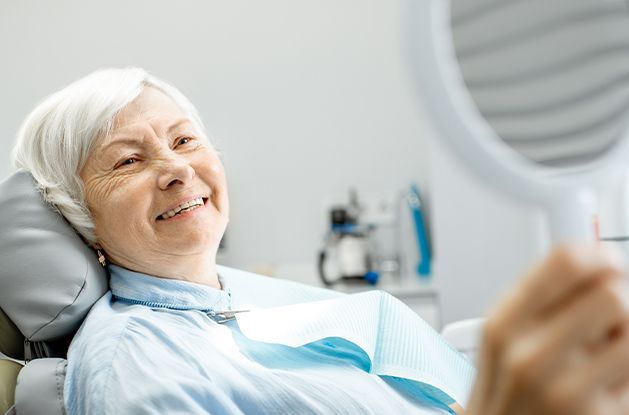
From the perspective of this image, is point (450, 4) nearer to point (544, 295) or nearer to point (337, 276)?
point (544, 295)

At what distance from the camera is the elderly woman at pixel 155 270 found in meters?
1.00

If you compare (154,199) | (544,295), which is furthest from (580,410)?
(154,199)

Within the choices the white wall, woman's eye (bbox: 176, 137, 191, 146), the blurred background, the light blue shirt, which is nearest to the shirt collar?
the light blue shirt

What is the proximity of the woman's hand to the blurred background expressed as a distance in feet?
8.70

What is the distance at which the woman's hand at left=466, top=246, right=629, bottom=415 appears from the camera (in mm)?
411

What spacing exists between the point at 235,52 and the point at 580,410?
3250 millimetres

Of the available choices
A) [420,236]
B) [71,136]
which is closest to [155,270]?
[71,136]

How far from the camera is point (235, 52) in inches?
138

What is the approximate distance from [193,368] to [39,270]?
0.33m

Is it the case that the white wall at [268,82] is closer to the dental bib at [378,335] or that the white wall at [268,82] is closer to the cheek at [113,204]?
the dental bib at [378,335]

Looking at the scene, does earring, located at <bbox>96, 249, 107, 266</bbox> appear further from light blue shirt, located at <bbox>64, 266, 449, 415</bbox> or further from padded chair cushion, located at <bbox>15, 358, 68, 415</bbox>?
padded chair cushion, located at <bbox>15, 358, 68, 415</bbox>

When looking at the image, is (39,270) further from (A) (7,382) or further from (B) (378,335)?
(B) (378,335)

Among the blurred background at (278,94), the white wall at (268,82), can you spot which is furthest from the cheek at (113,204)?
the white wall at (268,82)

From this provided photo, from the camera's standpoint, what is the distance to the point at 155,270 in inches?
50.4
